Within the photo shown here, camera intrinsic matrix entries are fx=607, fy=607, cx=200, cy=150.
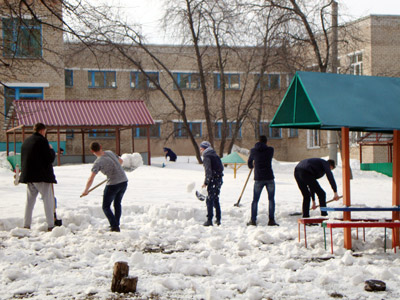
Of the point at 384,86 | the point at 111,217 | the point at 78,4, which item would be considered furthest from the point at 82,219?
the point at 384,86

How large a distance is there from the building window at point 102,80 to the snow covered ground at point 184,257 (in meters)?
26.2

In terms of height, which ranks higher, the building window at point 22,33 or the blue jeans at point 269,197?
the building window at point 22,33

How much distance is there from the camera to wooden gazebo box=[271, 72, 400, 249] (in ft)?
26.3

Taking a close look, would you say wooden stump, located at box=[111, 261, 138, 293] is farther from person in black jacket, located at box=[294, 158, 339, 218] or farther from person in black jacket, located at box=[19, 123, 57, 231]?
person in black jacket, located at box=[294, 158, 339, 218]

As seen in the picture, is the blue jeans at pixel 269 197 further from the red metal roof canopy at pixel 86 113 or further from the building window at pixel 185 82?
the building window at pixel 185 82

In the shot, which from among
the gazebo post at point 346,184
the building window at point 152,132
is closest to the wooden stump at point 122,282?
the gazebo post at point 346,184

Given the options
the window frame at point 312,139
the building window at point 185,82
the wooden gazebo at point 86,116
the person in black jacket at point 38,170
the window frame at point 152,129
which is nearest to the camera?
the person in black jacket at point 38,170

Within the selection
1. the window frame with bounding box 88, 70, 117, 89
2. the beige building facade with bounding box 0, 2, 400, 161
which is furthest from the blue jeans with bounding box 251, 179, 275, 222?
the window frame with bounding box 88, 70, 117, 89

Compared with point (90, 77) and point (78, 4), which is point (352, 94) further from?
point (90, 77)

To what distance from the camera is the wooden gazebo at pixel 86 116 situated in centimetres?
2720

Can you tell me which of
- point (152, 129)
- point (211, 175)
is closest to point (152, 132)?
point (152, 129)

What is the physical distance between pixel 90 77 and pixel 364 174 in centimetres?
2030

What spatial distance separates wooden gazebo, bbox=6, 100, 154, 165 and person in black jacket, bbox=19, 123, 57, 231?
16899 millimetres

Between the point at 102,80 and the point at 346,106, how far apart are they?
32562 mm
